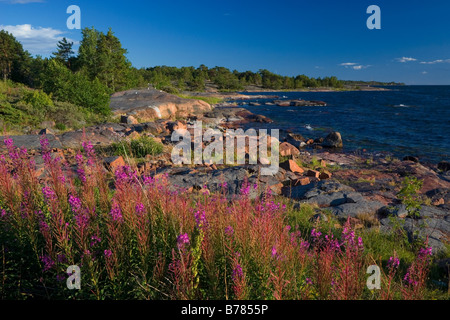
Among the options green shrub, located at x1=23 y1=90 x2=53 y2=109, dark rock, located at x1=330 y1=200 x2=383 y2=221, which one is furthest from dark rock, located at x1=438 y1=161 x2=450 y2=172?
green shrub, located at x1=23 y1=90 x2=53 y2=109

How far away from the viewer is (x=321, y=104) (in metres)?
64.1

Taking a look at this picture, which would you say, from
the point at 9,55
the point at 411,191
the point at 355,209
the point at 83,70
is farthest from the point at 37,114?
the point at 9,55

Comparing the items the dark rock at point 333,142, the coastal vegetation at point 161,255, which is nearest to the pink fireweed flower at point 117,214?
the coastal vegetation at point 161,255

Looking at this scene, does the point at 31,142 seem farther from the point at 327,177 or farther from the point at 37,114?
the point at 327,177

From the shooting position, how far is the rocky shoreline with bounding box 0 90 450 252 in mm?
6750

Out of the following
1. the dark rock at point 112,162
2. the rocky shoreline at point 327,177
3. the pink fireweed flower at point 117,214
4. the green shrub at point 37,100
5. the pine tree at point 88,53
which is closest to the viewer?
the pink fireweed flower at point 117,214

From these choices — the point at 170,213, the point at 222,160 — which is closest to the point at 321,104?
the point at 222,160

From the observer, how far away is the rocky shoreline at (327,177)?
6.75 m

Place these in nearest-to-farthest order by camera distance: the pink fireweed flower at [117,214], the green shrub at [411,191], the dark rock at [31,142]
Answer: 1. the pink fireweed flower at [117,214]
2. the green shrub at [411,191]
3. the dark rock at [31,142]

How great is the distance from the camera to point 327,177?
11922 mm

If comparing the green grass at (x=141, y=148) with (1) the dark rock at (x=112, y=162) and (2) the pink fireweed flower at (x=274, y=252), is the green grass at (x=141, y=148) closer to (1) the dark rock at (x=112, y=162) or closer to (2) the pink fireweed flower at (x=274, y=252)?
(1) the dark rock at (x=112, y=162)

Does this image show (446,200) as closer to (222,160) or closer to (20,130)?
(222,160)

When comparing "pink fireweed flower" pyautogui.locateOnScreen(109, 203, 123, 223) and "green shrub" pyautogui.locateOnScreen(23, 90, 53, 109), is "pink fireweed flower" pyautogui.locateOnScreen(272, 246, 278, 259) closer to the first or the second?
"pink fireweed flower" pyautogui.locateOnScreen(109, 203, 123, 223)
